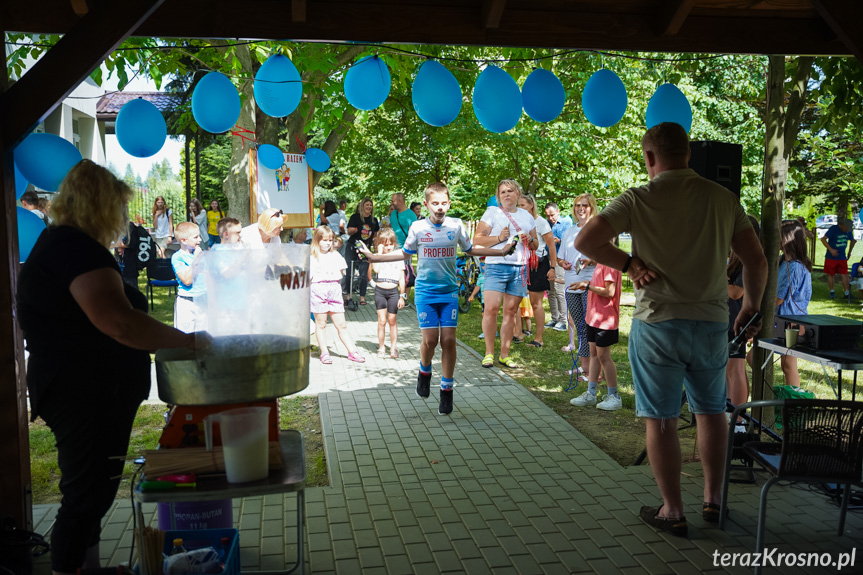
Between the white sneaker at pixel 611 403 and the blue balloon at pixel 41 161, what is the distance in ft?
16.2

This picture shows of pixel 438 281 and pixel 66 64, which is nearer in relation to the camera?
pixel 66 64

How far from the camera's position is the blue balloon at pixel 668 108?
5781 mm

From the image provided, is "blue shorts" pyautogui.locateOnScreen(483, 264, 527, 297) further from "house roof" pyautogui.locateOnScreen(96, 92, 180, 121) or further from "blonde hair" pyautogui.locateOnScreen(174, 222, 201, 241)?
"house roof" pyautogui.locateOnScreen(96, 92, 180, 121)

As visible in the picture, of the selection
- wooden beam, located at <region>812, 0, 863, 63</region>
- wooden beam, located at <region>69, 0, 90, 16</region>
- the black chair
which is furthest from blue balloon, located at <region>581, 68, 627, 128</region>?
the black chair

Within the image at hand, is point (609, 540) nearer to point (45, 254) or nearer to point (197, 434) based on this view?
point (197, 434)

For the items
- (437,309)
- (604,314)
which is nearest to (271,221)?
(437,309)

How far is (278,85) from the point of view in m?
5.73

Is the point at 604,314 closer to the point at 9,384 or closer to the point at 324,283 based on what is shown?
the point at 324,283

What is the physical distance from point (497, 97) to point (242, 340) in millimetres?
3459

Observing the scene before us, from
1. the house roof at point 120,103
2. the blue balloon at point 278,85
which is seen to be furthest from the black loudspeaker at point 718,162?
the house roof at point 120,103

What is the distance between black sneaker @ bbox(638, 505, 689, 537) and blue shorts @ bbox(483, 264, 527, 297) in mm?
4147

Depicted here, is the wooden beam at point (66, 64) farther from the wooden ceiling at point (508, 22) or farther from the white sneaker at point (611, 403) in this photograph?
the white sneaker at point (611, 403)

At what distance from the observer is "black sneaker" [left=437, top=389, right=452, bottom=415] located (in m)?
6.51

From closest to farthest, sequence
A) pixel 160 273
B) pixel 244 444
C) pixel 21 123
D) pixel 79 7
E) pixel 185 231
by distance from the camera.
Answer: pixel 244 444
pixel 21 123
pixel 79 7
pixel 185 231
pixel 160 273
